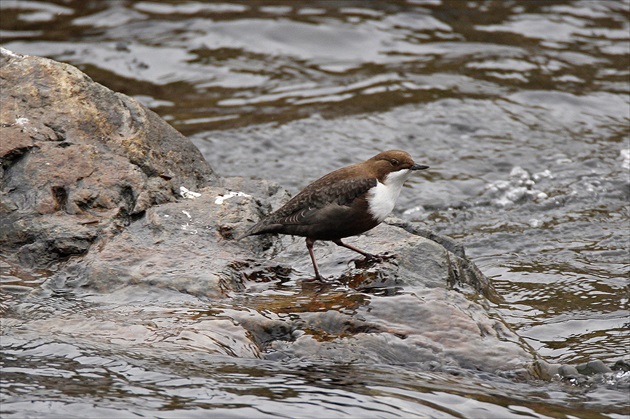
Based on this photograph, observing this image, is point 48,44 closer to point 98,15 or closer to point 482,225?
point 98,15

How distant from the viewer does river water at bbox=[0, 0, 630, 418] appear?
4293 millimetres

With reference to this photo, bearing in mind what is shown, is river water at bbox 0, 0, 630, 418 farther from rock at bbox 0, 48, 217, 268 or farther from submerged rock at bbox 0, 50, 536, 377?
rock at bbox 0, 48, 217, 268

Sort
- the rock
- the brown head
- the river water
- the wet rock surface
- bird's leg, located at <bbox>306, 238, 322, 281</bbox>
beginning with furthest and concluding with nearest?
the brown head < the rock < bird's leg, located at <bbox>306, 238, 322, 281</bbox> < the wet rock surface < the river water

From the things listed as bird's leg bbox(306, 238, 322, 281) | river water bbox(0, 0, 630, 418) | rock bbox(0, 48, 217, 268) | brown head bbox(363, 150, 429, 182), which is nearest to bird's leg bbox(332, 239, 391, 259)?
bird's leg bbox(306, 238, 322, 281)

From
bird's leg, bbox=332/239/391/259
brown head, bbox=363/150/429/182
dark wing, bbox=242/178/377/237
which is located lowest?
bird's leg, bbox=332/239/391/259

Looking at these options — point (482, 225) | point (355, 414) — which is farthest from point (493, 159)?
point (355, 414)

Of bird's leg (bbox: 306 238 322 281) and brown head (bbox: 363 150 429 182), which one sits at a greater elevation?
brown head (bbox: 363 150 429 182)

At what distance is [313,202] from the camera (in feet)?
18.0

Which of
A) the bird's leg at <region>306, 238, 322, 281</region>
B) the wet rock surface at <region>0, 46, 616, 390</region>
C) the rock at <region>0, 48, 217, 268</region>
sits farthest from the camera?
the rock at <region>0, 48, 217, 268</region>

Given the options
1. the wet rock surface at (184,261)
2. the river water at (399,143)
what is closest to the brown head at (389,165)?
the wet rock surface at (184,261)

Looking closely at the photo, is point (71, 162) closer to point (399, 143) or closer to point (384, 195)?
point (384, 195)

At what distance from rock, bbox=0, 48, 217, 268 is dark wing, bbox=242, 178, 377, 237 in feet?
2.59

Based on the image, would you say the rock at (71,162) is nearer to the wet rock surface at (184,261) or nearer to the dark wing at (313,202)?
the wet rock surface at (184,261)

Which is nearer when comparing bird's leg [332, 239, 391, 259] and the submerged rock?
the submerged rock
